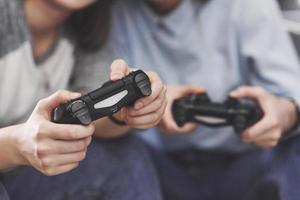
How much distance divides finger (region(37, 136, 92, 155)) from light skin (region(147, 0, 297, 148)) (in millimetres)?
235

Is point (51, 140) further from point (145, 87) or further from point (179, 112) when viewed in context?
point (179, 112)

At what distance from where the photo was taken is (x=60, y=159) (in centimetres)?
54

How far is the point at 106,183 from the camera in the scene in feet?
2.32

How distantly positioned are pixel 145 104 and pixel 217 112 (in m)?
0.17

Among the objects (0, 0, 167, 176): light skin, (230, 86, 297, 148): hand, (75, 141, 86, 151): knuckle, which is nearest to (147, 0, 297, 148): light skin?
(230, 86, 297, 148): hand

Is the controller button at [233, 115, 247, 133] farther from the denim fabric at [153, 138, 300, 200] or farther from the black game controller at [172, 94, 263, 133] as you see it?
the denim fabric at [153, 138, 300, 200]

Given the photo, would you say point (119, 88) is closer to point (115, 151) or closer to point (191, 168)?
point (115, 151)

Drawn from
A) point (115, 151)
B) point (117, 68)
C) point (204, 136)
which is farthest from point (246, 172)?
point (117, 68)

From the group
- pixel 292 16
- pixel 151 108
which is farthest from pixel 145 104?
pixel 292 16

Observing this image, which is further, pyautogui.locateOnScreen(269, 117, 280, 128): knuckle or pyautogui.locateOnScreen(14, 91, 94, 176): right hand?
pyautogui.locateOnScreen(269, 117, 280, 128): knuckle

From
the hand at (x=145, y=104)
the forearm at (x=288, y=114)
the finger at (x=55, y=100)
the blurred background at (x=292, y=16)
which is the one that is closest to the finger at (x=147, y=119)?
the hand at (x=145, y=104)

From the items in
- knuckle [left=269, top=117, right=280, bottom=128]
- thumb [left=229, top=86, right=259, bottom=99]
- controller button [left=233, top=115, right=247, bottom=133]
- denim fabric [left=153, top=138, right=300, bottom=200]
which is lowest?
denim fabric [left=153, top=138, right=300, bottom=200]

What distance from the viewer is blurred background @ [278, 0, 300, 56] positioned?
35.6 inches

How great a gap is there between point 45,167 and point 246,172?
0.43 metres
